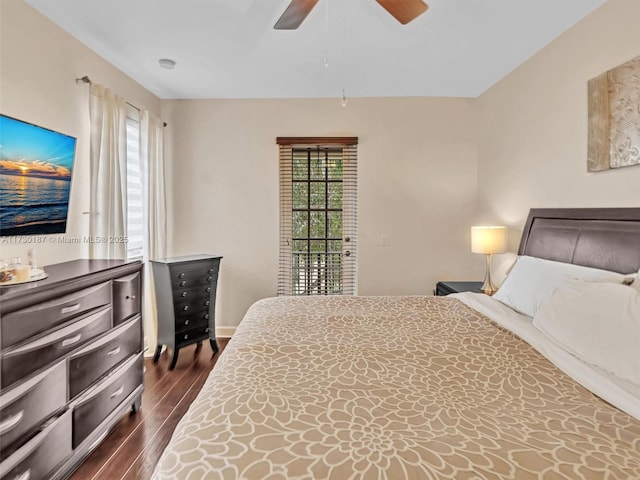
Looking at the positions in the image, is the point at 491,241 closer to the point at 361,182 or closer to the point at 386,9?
the point at 361,182

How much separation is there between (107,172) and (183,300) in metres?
1.22

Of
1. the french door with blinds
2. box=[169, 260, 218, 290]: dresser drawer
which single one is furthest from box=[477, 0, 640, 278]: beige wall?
box=[169, 260, 218, 290]: dresser drawer

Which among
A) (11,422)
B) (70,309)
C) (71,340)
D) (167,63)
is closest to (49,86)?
(167,63)

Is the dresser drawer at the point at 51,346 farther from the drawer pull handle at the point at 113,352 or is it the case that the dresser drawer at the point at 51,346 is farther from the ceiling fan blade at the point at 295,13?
the ceiling fan blade at the point at 295,13

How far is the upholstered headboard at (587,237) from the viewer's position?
72.1 inches

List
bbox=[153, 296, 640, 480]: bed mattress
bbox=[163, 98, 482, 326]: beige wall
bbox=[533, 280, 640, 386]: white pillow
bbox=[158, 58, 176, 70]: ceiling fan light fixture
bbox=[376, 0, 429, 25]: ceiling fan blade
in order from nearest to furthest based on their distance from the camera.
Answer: bbox=[153, 296, 640, 480]: bed mattress < bbox=[533, 280, 640, 386]: white pillow < bbox=[376, 0, 429, 25]: ceiling fan blade < bbox=[158, 58, 176, 70]: ceiling fan light fixture < bbox=[163, 98, 482, 326]: beige wall

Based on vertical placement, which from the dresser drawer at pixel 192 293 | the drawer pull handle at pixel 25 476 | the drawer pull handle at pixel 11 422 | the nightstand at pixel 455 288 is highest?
the nightstand at pixel 455 288

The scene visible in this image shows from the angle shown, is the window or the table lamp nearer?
the table lamp

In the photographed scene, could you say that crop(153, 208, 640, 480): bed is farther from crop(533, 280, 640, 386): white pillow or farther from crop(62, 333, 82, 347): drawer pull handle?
crop(62, 333, 82, 347): drawer pull handle

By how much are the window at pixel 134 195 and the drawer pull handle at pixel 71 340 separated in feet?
4.78

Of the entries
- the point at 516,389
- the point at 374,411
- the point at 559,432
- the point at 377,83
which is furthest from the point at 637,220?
the point at 377,83

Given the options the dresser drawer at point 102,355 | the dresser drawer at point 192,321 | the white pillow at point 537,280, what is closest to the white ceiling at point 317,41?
the white pillow at point 537,280

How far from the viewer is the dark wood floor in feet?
5.99

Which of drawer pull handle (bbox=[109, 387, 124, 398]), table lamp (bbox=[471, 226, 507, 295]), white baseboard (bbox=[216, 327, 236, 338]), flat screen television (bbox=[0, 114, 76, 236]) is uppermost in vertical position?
flat screen television (bbox=[0, 114, 76, 236])
